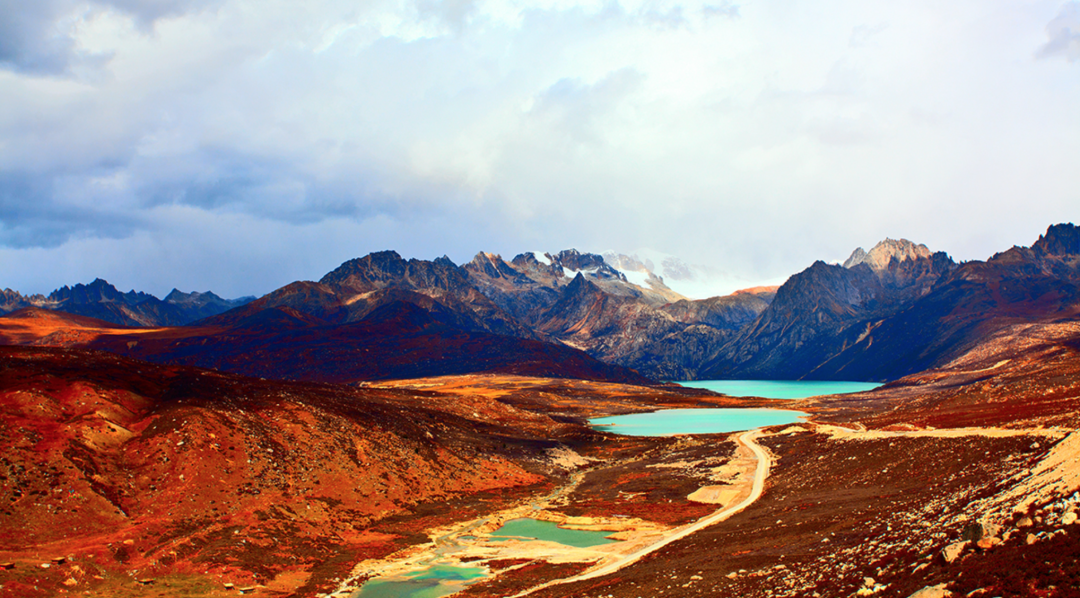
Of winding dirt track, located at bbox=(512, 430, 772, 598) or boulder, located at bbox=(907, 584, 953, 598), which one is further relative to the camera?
winding dirt track, located at bbox=(512, 430, 772, 598)

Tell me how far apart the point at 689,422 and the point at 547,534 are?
115 metres

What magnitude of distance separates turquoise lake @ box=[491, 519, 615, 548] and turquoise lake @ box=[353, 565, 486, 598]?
30.7 feet

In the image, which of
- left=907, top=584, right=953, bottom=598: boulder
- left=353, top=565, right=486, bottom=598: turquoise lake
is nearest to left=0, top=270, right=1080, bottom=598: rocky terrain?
left=907, top=584, right=953, bottom=598: boulder

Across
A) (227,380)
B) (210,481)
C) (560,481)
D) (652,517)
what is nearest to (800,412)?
(560,481)

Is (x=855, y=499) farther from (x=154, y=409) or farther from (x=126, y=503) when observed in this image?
(x=154, y=409)

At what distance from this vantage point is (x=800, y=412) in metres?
191

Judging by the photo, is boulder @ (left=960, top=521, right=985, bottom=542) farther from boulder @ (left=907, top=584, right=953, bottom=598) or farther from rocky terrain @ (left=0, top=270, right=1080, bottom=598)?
boulder @ (left=907, top=584, right=953, bottom=598)

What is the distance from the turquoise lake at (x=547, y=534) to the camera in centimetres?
5745

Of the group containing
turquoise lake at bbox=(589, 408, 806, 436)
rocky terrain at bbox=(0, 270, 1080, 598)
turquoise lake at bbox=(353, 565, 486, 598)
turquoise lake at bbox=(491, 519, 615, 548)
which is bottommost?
turquoise lake at bbox=(589, 408, 806, 436)

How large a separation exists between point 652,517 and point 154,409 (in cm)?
4875

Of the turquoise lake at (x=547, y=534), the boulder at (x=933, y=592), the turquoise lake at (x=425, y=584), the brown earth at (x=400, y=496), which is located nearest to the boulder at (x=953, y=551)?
the brown earth at (x=400, y=496)

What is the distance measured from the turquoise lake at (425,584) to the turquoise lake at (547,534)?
9.35m

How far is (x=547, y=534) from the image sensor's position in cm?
6084

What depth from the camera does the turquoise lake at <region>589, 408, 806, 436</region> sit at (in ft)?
490
